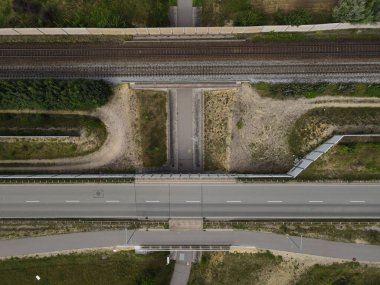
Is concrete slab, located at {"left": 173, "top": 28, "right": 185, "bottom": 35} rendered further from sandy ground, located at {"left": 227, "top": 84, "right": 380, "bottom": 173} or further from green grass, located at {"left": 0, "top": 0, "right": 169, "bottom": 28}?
sandy ground, located at {"left": 227, "top": 84, "right": 380, "bottom": 173}

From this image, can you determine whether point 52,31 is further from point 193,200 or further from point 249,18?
point 193,200

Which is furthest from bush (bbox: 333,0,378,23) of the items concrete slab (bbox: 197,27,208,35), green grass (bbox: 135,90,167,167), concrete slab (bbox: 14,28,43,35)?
concrete slab (bbox: 14,28,43,35)

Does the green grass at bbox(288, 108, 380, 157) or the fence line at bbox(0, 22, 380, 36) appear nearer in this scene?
the fence line at bbox(0, 22, 380, 36)

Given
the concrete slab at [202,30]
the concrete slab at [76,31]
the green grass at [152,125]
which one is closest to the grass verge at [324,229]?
the green grass at [152,125]

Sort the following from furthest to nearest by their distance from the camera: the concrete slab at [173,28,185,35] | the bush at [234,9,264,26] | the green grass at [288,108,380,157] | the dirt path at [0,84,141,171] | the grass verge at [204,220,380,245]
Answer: the dirt path at [0,84,141,171]
the green grass at [288,108,380,157]
the bush at [234,9,264,26]
the grass verge at [204,220,380,245]
the concrete slab at [173,28,185,35]

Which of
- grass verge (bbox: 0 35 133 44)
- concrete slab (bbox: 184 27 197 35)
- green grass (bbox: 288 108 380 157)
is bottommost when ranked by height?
green grass (bbox: 288 108 380 157)

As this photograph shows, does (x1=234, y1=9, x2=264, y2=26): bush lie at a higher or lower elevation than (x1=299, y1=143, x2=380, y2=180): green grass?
higher

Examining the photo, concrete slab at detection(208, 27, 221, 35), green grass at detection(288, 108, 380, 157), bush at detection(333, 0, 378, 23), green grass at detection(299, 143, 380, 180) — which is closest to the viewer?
bush at detection(333, 0, 378, 23)
